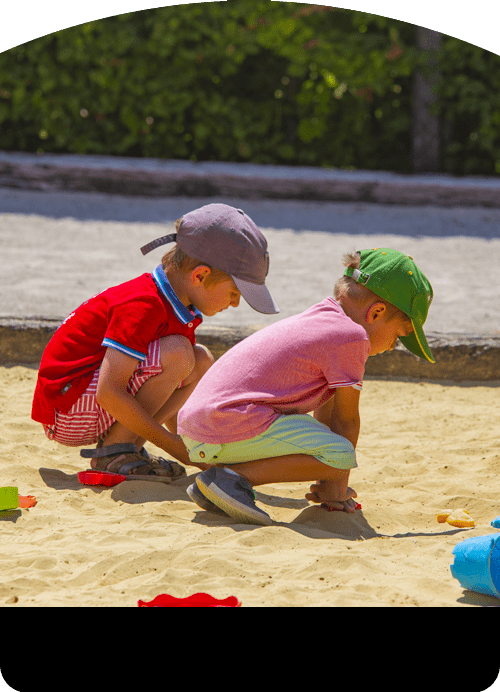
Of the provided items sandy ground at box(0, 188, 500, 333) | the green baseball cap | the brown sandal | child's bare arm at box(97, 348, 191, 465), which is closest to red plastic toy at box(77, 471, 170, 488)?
the brown sandal

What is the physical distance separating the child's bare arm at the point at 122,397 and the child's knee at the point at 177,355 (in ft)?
0.41

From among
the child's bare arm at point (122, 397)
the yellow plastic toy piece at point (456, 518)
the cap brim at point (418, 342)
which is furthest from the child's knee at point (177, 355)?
the yellow plastic toy piece at point (456, 518)

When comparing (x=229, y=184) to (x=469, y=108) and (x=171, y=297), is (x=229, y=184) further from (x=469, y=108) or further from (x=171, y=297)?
(x=171, y=297)

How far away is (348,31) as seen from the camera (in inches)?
277

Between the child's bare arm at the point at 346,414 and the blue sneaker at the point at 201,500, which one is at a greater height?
the child's bare arm at the point at 346,414

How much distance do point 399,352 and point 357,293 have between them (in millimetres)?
1430

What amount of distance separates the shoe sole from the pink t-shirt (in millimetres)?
146

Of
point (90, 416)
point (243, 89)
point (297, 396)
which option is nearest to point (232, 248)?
point (297, 396)

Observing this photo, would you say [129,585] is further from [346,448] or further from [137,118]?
[137,118]

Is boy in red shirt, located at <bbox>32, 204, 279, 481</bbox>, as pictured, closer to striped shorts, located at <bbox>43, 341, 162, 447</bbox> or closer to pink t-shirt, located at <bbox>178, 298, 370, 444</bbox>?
striped shorts, located at <bbox>43, 341, 162, 447</bbox>

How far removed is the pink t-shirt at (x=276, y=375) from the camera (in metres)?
2.41

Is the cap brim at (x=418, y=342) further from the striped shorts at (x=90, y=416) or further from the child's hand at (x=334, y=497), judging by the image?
the striped shorts at (x=90, y=416)

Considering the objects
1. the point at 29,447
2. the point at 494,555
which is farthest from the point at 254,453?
the point at 29,447
